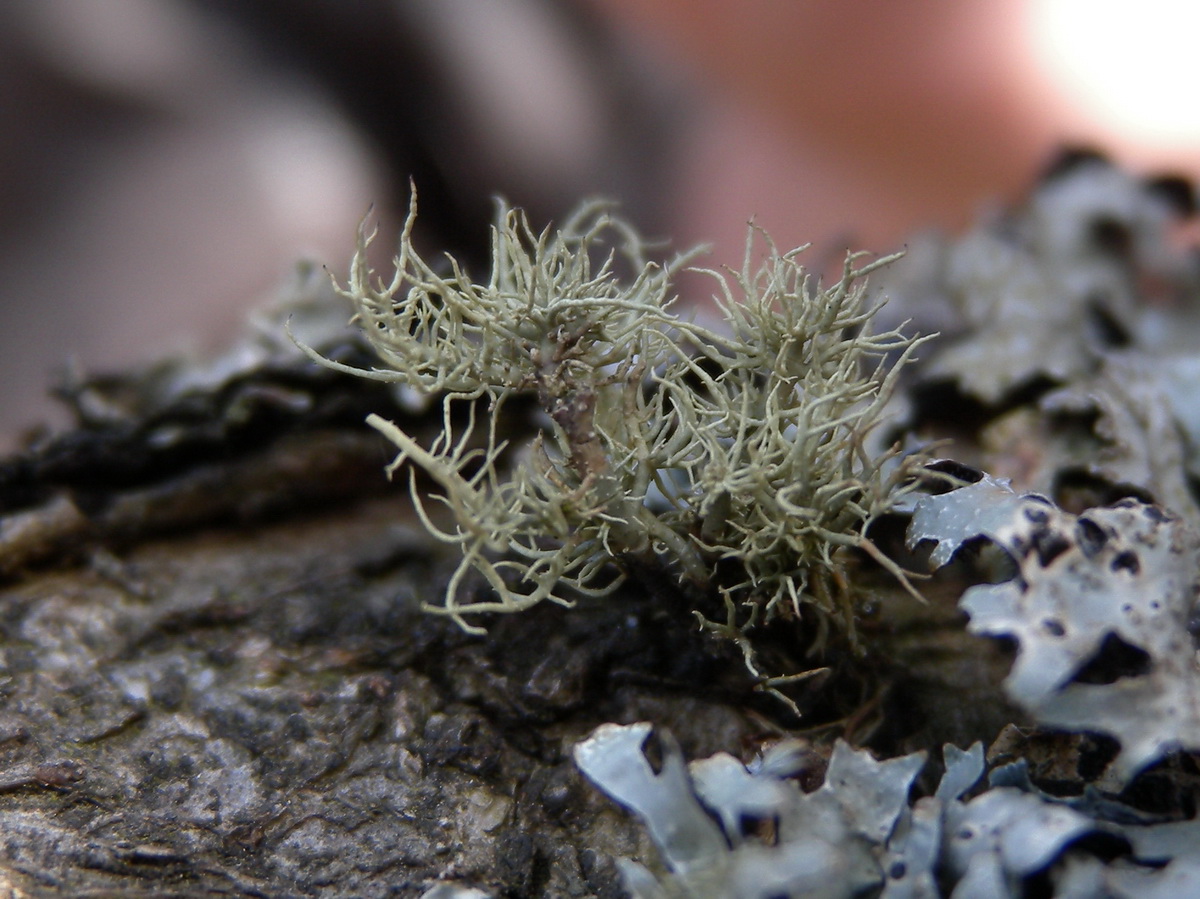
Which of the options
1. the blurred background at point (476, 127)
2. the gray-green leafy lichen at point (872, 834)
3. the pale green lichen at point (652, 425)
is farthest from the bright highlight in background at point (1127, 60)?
the gray-green leafy lichen at point (872, 834)

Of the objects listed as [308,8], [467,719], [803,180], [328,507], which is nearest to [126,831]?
[467,719]


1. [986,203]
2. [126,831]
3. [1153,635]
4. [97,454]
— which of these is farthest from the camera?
[986,203]

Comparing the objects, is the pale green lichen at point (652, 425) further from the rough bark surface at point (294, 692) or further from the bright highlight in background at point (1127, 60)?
the bright highlight in background at point (1127, 60)

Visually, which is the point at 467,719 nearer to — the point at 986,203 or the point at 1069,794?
the point at 1069,794

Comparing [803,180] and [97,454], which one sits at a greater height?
[803,180]

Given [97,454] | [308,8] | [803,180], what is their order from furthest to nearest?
[803,180]
[308,8]
[97,454]

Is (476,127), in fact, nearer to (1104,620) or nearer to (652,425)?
(652,425)

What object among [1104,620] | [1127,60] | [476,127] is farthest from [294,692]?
[1127,60]
